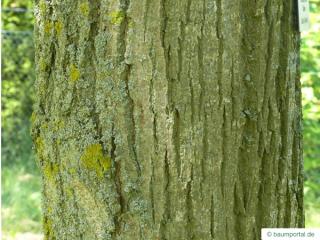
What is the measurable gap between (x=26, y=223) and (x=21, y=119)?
7.47 ft

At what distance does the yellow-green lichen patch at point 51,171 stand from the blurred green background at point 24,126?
9.44ft

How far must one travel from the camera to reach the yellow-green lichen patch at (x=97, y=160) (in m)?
1.85

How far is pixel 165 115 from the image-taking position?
1.81m

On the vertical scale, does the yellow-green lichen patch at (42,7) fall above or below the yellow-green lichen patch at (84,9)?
above

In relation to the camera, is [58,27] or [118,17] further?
[58,27]

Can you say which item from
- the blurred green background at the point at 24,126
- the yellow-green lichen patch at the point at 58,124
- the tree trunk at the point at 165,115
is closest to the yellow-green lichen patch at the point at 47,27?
the tree trunk at the point at 165,115

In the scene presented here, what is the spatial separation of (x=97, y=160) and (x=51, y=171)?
19 cm

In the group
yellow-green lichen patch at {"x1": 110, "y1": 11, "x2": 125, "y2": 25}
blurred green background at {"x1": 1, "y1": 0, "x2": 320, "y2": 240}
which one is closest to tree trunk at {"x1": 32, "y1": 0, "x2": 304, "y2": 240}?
yellow-green lichen patch at {"x1": 110, "y1": 11, "x2": 125, "y2": 25}

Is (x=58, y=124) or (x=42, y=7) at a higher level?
(x=42, y=7)

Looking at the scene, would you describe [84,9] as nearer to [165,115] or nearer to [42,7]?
[42,7]

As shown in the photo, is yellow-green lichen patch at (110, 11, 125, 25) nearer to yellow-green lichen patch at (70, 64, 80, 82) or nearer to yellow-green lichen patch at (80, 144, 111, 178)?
yellow-green lichen patch at (70, 64, 80, 82)

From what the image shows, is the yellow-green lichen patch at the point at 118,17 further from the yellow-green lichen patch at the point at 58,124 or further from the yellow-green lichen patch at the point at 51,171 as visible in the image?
the yellow-green lichen patch at the point at 51,171

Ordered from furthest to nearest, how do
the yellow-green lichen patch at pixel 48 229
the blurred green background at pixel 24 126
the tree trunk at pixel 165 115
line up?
the blurred green background at pixel 24 126 → the yellow-green lichen patch at pixel 48 229 → the tree trunk at pixel 165 115

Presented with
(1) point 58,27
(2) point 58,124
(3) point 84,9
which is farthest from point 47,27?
(2) point 58,124
